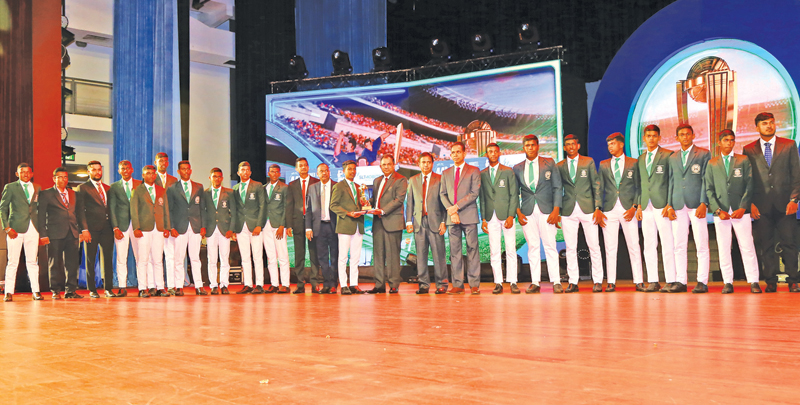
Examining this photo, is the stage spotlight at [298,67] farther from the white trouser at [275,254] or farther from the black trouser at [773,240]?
the black trouser at [773,240]

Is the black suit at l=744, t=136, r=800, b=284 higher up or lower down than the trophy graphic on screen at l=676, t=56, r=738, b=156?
lower down

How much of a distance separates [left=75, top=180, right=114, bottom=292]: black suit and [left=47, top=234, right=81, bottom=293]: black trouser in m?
0.15

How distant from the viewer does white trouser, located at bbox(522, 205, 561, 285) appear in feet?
17.2

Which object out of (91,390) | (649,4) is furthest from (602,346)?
(649,4)

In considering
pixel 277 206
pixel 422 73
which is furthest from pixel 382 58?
pixel 277 206

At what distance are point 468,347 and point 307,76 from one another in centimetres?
849

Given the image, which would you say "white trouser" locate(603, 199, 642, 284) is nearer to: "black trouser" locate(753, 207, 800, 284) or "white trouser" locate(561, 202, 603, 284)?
"white trouser" locate(561, 202, 603, 284)

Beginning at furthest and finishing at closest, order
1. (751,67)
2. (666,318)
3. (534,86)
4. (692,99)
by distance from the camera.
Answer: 1. (534,86)
2. (692,99)
3. (751,67)
4. (666,318)

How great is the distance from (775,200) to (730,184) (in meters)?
0.33

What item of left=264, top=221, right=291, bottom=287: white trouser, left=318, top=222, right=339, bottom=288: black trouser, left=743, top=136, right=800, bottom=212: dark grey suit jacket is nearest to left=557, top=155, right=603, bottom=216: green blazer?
left=743, top=136, right=800, bottom=212: dark grey suit jacket

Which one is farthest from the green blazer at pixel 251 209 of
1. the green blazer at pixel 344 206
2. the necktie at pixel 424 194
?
the necktie at pixel 424 194

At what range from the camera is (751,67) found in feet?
22.8

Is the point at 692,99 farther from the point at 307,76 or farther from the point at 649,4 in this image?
the point at 307,76

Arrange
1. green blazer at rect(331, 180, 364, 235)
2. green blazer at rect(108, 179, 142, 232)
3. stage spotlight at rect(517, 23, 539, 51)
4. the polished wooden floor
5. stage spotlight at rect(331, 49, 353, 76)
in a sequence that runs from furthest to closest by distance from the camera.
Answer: stage spotlight at rect(331, 49, 353, 76)
stage spotlight at rect(517, 23, 539, 51)
green blazer at rect(108, 179, 142, 232)
green blazer at rect(331, 180, 364, 235)
the polished wooden floor
